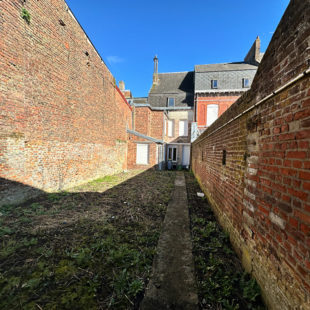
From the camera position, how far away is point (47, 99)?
18.1ft

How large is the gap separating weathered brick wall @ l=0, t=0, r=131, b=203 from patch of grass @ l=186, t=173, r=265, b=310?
531cm

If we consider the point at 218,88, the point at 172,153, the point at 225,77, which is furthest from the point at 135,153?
the point at 225,77

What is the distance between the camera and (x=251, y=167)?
2.06m

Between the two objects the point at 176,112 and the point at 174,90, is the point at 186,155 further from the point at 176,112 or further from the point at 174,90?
the point at 174,90

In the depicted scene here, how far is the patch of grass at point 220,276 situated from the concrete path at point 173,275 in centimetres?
11

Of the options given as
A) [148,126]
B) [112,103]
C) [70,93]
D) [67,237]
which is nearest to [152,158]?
[148,126]

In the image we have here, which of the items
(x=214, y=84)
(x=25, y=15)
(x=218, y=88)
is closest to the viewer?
(x=25, y=15)

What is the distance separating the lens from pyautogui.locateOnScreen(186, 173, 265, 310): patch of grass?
1.65 metres

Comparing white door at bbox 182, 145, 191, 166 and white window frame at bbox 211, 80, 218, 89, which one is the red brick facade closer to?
white door at bbox 182, 145, 191, 166

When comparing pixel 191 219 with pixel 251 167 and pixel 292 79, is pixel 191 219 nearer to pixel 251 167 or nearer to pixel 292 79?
pixel 251 167

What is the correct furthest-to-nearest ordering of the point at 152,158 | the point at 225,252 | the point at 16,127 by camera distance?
the point at 152,158 → the point at 16,127 → the point at 225,252

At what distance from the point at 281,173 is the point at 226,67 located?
22749 millimetres

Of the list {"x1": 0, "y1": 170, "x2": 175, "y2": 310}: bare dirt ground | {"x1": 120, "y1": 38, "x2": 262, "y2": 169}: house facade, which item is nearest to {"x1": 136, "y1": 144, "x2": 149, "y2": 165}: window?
{"x1": 120, "y1": 38, "x2": 262, "y2": 169}: house facade

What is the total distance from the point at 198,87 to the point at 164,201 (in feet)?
55.2
